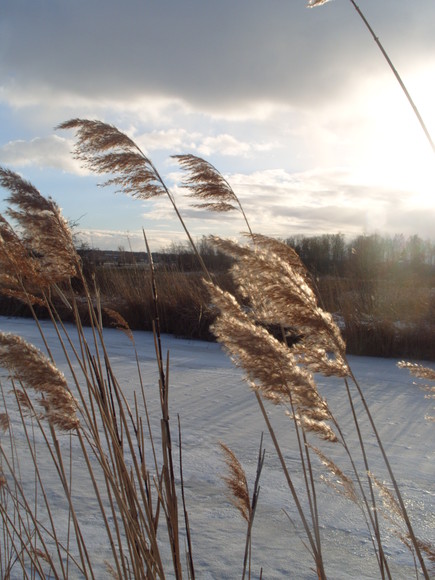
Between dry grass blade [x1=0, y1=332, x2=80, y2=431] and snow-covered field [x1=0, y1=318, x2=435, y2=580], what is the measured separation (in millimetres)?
454

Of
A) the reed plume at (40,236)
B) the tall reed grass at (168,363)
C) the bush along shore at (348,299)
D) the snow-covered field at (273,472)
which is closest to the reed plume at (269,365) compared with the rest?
the tall reed grass at (168,363)

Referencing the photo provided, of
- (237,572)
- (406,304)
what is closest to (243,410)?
(237,572)

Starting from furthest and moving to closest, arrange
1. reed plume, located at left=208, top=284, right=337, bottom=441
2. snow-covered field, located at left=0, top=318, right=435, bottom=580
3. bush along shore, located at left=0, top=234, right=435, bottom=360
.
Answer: bush along shore, located at left=0, top=234, right=435, bottom=360 < snow-covered field, located at left=0, top=318, right=435, bottom=580 < reed plume, located at left=208, top=284, right=337, bottom=441

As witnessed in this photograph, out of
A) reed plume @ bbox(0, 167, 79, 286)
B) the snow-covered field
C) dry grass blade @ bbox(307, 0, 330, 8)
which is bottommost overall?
the snow-covered field

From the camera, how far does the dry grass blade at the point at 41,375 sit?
1.09m

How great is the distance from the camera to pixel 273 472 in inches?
116

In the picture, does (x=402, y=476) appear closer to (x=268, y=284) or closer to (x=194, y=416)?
(x=194, y=416)

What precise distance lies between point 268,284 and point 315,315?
12 centimetres

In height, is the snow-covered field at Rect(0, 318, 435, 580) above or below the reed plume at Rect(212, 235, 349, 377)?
below

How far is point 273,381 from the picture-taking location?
3.48ft

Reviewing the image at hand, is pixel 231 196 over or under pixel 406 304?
over

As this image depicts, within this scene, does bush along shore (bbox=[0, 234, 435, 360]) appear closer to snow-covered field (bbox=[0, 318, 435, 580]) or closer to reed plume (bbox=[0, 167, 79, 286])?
snow-covered field (bbox=[0, 318, 435, 580])

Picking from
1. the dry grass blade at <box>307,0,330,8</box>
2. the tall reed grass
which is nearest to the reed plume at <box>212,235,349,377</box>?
the tall reed grass

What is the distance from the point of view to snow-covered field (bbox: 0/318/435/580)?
2.05m
